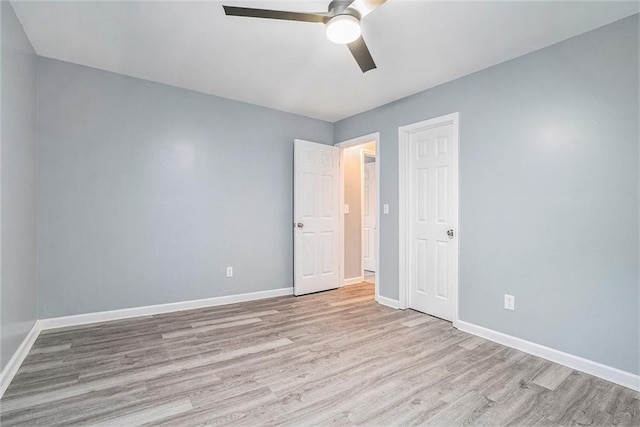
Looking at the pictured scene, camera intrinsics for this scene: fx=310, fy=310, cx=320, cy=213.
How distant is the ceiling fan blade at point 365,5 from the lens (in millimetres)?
1773

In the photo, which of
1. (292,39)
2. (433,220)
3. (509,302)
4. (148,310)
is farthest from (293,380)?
(292,39)

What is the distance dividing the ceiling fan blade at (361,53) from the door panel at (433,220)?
1.33 metres

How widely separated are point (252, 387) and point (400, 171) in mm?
2750

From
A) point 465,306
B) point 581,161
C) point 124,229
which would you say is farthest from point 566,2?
point 124,229

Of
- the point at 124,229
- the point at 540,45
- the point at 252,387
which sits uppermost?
the point at 540,45

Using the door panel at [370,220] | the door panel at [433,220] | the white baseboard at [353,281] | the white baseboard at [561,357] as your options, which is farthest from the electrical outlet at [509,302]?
the door panel at [370,220]

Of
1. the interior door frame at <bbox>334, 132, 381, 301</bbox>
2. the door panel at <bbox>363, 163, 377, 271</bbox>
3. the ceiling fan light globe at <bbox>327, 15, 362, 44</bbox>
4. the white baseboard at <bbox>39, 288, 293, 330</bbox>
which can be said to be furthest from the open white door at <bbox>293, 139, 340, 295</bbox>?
the ceiling fan light globe at <bbox>327, 15, 362, 44</bbox>

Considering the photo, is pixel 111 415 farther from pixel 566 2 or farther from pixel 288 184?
pixel 566 2

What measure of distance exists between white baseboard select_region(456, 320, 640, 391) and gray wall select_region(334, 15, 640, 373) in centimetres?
5

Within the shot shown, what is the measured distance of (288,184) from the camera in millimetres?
4348

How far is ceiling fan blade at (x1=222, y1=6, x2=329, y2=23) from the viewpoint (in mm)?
1778

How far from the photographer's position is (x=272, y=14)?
1830 millimetres

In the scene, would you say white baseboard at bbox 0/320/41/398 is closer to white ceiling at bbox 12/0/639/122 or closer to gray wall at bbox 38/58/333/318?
gray wall at bbox 38/58/333/318

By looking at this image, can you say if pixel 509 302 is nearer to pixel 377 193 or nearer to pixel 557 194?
pixel 557 194
